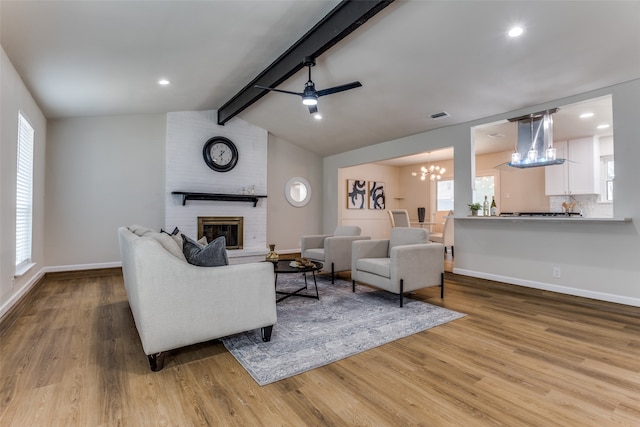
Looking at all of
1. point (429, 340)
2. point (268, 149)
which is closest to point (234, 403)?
point (429, 340)

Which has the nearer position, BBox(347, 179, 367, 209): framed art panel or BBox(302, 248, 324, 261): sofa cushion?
BBox(302, 248, 324, 261): sofa cushion

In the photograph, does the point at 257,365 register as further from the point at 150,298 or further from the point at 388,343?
the point at 388,343

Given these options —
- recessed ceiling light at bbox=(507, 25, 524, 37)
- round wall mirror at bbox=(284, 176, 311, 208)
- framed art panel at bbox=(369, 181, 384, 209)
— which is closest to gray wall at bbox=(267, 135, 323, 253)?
round wall mirror at bbox=(284, 176, 311, 208)

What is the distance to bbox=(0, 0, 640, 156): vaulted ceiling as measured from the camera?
265 cm

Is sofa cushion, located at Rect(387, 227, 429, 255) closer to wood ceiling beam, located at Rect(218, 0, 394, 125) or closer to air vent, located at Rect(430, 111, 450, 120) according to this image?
air vent, located at Rect(430, 111, 450, 120)

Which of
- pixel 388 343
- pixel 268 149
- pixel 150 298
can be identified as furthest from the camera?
pixel 268 149

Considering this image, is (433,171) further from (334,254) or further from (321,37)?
(321,37)

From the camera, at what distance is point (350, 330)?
2795mm

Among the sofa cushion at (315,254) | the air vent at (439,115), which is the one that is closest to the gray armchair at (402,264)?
the sofa cushion at (315,254)

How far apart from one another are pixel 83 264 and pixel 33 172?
5.92ft

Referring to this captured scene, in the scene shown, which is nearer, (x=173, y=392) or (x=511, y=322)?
(x=173, y=392)

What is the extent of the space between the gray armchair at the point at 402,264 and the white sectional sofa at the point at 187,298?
1568mm

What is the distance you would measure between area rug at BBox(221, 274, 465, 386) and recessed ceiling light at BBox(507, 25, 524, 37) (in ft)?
9.00

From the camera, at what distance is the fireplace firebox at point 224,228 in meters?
6.22
